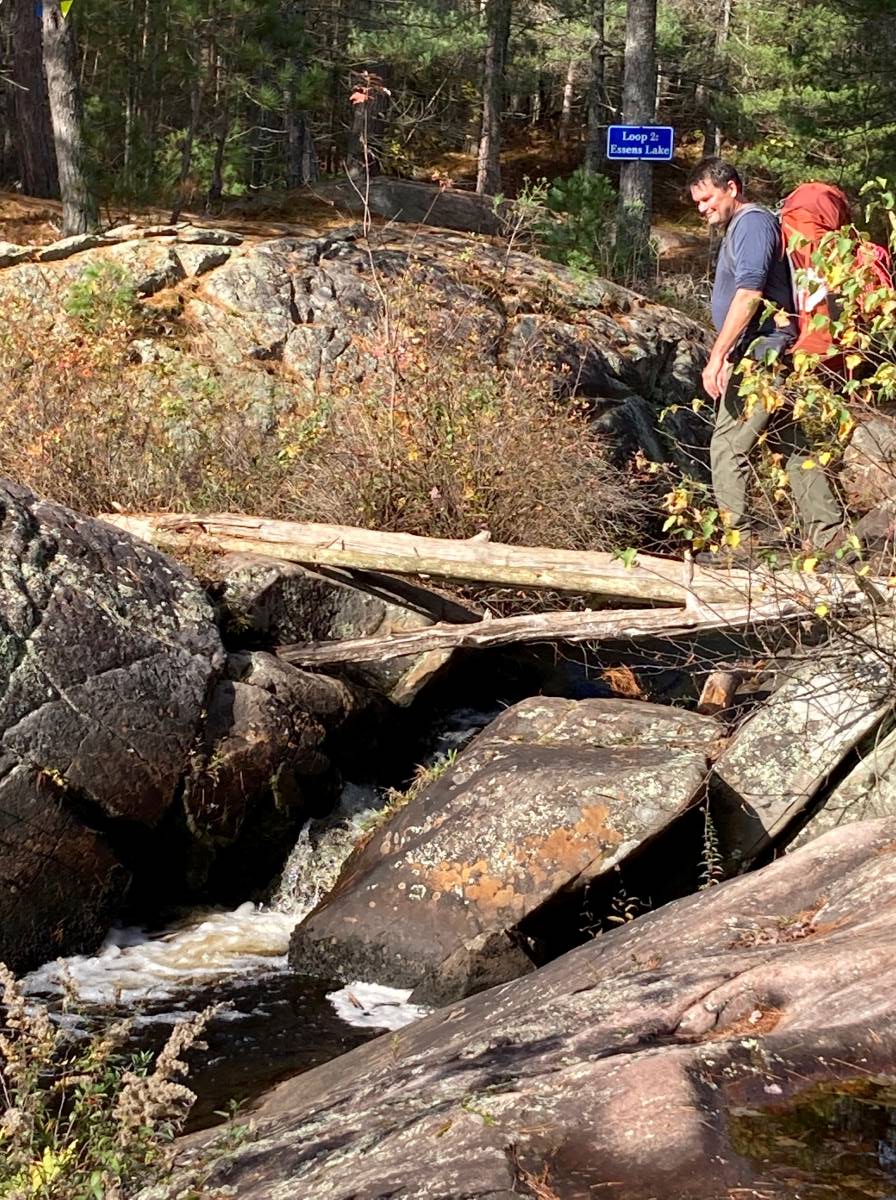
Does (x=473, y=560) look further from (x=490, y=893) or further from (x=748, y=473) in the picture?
(x=490, y=893)

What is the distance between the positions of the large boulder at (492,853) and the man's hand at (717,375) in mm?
1791

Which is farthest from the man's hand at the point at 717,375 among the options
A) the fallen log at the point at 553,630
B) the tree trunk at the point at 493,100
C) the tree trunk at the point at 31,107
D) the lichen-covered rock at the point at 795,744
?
the tree trunk at the point at 493,100

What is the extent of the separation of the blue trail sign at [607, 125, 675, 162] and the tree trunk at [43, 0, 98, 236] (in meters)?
5.57

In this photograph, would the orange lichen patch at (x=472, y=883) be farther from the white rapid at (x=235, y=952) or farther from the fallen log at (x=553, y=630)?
the fallen log at (x=553, y=630)

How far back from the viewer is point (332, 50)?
2105cm

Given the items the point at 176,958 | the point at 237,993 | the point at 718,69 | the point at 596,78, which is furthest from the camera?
the point at 718,69

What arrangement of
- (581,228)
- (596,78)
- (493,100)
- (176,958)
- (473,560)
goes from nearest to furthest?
(176,958) < (473,560) < (581,228) < (493,100) < (596,78)

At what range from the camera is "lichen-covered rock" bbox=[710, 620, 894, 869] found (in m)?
6.68

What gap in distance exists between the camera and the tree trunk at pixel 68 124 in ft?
46.4

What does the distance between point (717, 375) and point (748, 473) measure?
1.89 feet

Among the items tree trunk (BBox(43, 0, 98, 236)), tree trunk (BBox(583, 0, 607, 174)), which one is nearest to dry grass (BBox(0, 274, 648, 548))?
tree trunk (BBox(43, 0, 98, 236))

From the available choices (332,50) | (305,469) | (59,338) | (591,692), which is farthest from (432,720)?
(332,50)

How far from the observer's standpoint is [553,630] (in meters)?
7.89

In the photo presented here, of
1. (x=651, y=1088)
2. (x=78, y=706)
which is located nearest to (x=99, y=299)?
(x=78, y=706)
